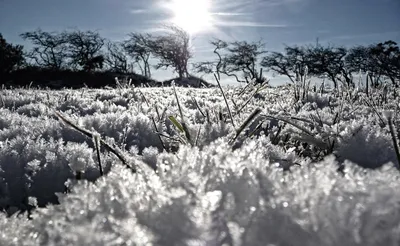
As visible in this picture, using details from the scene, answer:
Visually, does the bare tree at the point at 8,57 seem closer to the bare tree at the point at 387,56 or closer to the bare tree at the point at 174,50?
the bare tree at the point at 174,50

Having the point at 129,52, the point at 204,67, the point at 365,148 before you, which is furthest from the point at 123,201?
the point at 129,52

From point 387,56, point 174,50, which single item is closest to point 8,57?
point 174,50

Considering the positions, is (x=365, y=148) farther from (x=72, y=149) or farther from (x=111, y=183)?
(x=72, y=149)

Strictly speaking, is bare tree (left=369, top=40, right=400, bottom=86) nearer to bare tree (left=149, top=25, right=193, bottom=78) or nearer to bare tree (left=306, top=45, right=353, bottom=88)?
bare tree (left=306, top=45, right=353, bottom=88)

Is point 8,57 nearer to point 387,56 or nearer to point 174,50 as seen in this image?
point 174,50

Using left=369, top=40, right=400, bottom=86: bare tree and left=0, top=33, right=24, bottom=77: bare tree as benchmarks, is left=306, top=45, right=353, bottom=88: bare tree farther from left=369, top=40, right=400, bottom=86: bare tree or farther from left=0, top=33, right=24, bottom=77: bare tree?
left=0, top=33, right=24, bottom=77: bare tree

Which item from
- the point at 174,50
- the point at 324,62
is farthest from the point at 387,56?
the point at 174,50

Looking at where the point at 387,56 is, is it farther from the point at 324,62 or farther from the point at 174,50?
the point at 174,50

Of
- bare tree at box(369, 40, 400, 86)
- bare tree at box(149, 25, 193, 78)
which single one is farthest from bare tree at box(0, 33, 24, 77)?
bare tree at box(369, 40, 400, 86)

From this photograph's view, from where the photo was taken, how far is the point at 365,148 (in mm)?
1122

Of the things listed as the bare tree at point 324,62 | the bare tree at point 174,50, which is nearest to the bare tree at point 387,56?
the bare tree at point 324,62

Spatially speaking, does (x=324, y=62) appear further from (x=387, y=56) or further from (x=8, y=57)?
(x=8, y=57)

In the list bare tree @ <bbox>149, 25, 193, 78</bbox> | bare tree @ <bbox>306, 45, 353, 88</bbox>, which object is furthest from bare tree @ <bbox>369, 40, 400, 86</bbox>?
bare tree @ <bbox>149, 25, 193, 78</bbox>

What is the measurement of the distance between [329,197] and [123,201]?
0.30 meters
